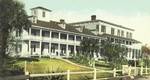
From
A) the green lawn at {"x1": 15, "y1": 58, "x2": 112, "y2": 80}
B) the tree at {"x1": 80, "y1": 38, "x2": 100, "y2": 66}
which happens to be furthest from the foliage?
the green lawn at {"x1": 15, "y1": 58, "x2": 112, "y2": 80}

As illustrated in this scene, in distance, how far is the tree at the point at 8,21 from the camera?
22536 millimetres

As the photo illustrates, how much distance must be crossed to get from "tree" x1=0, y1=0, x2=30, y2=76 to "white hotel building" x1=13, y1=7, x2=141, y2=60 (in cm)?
918

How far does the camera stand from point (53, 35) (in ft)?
216

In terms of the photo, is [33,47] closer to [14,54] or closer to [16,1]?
[16,1]

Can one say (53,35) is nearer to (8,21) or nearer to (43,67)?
(43,67)

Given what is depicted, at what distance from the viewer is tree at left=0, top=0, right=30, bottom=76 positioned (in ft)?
73.9

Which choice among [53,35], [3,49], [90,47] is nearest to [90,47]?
[90,47]

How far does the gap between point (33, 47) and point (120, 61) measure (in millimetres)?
20972

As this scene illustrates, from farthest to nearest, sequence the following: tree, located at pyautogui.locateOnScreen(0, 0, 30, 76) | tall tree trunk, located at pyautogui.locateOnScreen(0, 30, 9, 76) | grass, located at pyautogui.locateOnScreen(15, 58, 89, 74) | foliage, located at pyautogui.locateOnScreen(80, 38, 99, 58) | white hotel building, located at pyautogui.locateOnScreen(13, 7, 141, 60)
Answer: foliage, located at pyautogui.locateOnScreen(80, 38, 99, 58), white hotel building, located at pyautogui.locateOnScreen(13, 7, 141, 60), grass, located at pyautogui.locateOnScreen(15, 58, 89, 74), tree, located at pyautogui.locateOnScreen(0, 0, 30, 76), tall tree trunk, located at pyautogui.locateOnScreen(0, 30, 9, 76)

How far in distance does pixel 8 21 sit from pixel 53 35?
3234cm

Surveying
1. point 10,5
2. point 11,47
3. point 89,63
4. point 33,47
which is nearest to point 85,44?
point 33,47

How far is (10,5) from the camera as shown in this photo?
30953 mm

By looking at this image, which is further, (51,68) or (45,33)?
(45,33)

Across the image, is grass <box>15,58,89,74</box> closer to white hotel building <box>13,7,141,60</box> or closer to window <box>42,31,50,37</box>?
white hotel building <box>13,7,141,60</box>
